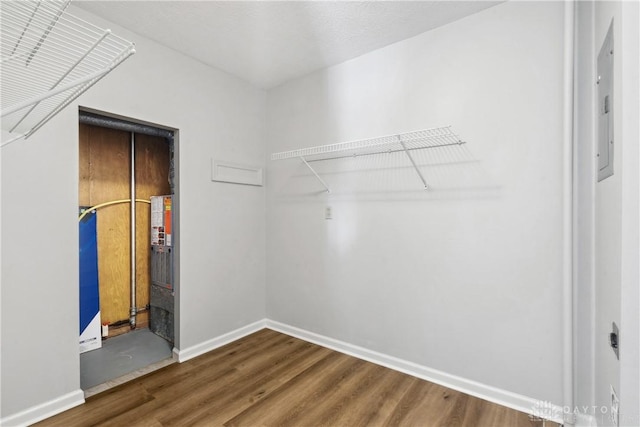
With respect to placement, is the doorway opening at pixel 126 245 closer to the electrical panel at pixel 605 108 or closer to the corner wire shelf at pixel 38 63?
the corner wire shelf at pixel 38 63

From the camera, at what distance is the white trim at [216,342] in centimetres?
253

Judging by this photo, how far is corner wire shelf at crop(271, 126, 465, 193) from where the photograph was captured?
2.10 meters

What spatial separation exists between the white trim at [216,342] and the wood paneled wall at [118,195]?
3.17ft

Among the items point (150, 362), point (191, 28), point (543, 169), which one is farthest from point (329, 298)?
point (191, 28)

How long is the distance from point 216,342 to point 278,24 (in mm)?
2605

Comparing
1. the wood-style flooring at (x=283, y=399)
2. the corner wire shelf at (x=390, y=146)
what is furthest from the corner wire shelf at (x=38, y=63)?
the wood-style flooring at (x=283, y=399)

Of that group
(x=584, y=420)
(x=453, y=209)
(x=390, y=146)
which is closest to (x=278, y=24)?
(x=390, y=146)

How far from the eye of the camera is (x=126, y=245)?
3.10 meters

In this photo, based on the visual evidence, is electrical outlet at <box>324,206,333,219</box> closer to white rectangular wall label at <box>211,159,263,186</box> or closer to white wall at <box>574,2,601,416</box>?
white rectangular wall label at <box>211,159,263,186</box>

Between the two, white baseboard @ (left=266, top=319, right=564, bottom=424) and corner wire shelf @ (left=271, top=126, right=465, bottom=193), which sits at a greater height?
corner wire shelf @ (left=271, top=126, right=465, bottom=193)

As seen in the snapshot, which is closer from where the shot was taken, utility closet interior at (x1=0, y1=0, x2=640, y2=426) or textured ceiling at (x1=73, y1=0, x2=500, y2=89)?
utility closet interior at (x1=0, y1=0, x2=640, y2=426)

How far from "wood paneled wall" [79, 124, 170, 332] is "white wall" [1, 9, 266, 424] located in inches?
37.5

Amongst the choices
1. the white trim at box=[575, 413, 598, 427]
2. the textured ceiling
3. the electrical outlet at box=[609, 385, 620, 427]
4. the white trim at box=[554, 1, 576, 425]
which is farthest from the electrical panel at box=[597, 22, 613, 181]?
the white trim at box=[575, 413, 598, 427]

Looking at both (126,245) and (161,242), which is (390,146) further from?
(126,245)
